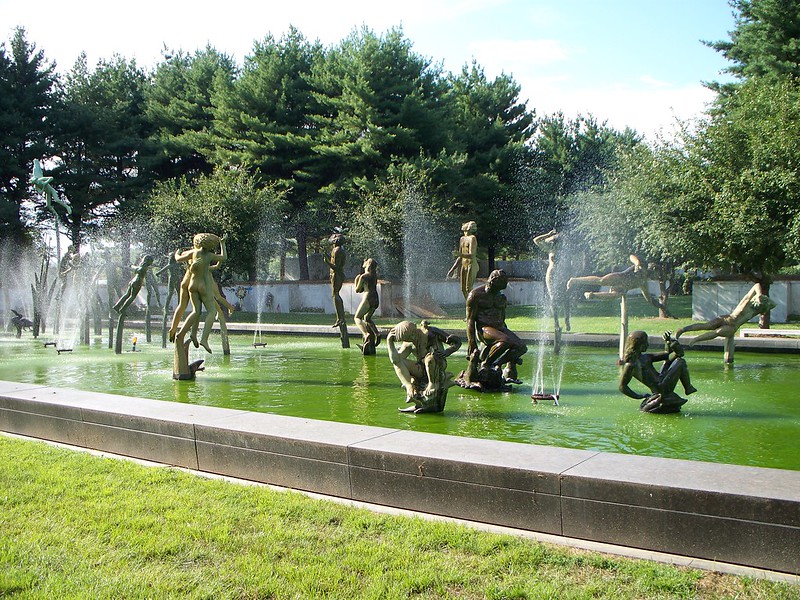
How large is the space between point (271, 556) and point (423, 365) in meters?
3.90

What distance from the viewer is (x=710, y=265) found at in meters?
22.8

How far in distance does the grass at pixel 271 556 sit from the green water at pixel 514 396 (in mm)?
2218

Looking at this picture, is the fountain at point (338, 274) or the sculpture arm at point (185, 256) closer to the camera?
the sculpture arm at point (185, 256)

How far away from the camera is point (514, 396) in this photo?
925 centimetres

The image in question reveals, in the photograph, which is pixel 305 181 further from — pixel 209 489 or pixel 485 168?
pixel 209 489

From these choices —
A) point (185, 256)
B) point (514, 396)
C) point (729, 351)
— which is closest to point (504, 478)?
point (514, 396)

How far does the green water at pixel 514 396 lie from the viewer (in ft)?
22.1

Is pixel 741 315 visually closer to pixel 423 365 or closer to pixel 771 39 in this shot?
pixel 423 365

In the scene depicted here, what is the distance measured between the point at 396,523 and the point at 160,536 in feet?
4.78

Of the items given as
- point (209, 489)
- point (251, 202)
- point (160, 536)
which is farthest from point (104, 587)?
point (251, 202)

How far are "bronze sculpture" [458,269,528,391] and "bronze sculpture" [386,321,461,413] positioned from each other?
4.56 ft

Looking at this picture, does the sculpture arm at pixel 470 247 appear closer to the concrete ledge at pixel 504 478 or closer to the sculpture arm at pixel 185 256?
the sculpture arm at pixel 185 256

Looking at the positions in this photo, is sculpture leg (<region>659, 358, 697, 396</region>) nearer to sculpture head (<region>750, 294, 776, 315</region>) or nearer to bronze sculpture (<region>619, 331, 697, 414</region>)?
bronze sculpture (<region>619, 331, 697, 414</region>)

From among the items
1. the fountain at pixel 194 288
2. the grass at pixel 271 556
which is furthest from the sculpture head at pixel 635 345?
the fountain at pixel 194 288
